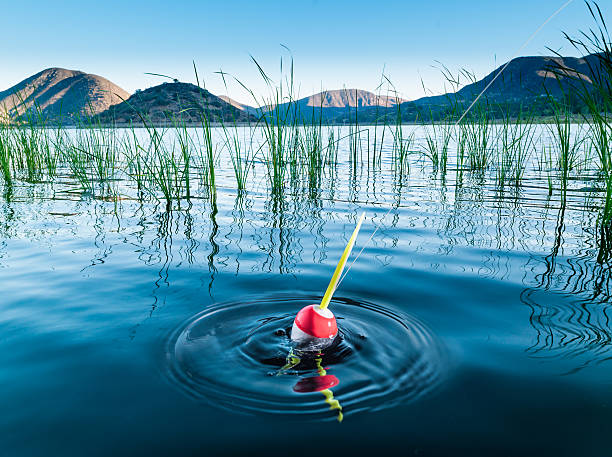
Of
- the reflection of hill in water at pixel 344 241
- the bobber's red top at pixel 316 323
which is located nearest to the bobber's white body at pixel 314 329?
the bobber's red top at pixel 316 323

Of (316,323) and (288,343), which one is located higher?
(316,323)

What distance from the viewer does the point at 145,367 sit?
1.72 m

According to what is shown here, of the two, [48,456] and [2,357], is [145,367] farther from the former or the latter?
[2,357]

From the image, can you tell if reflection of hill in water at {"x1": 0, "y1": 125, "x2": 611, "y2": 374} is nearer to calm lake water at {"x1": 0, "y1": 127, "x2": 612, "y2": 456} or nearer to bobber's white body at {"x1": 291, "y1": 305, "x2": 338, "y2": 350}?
calm lake water at {"x1": 0, "y1": 127, "x2": 612, "y2": 456}

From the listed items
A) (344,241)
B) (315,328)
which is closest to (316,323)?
(315,328)

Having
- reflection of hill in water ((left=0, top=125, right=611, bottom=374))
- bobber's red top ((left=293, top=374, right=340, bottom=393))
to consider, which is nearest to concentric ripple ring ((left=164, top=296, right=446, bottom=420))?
bobber's red top ((left=293, top=374, right=340, bottom=393))

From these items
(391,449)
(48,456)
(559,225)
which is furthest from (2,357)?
(559,225)

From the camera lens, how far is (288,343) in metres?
1.91

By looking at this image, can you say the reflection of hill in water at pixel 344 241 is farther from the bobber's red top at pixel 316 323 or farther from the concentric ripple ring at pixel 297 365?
the bobber's red top at pixel 316 323

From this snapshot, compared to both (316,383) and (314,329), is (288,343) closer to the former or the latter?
(314,329)

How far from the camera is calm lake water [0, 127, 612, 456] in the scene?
1.34 metres

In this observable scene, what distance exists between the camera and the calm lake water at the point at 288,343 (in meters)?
1.34

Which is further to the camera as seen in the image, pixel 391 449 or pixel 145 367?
pixel 145 367

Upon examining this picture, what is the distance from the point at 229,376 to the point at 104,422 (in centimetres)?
46
